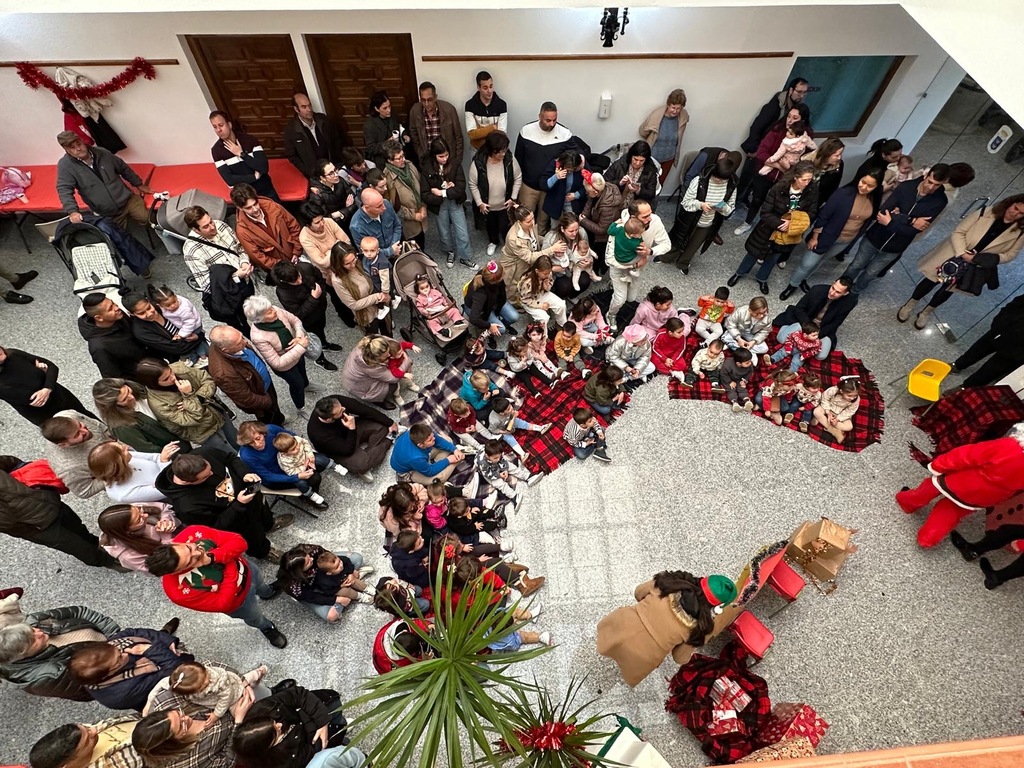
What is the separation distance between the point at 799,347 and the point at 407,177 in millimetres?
4125

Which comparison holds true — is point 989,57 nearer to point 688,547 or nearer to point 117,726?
point 688,547

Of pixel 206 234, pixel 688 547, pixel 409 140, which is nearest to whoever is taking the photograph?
pixel 688 547

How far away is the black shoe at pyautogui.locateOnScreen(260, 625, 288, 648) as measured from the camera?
383 centimetres

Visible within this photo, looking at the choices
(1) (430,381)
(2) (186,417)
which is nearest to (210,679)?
(2) (186,417)

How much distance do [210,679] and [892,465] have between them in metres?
5.31

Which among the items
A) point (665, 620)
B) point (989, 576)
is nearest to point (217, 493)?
point (665, 620)

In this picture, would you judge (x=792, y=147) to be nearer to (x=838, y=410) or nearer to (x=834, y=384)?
(x=834, y=384)

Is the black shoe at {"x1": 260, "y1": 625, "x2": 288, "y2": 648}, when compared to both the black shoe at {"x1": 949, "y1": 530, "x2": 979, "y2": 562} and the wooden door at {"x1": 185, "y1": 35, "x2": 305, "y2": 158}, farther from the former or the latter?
the wooden door at {"x1": 185, "y1": 35, "x2": 305, "y2": 158}

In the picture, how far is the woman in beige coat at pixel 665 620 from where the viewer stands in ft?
10.4

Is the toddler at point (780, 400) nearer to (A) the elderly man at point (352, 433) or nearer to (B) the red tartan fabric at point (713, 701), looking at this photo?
(B) the red tartan fabric at point (713, 701)

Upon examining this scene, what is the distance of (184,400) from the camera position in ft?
12.7

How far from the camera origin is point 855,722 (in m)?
3.62

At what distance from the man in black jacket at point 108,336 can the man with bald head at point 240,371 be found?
0.54 metres

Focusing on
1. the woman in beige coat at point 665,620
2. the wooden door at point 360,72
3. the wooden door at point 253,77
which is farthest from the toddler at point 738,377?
the wooden door at point 253,77
